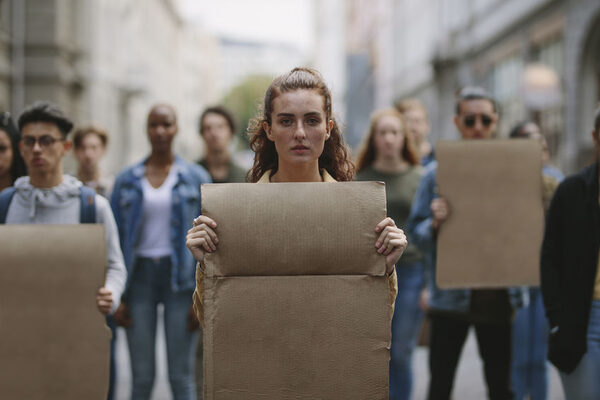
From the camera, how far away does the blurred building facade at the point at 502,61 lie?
42.8ft

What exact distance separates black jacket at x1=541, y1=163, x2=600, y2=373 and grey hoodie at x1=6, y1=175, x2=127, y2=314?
192 centimetres

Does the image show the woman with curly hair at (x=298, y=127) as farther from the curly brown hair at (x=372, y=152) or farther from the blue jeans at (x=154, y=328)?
the curly brown hair at (x=372, y=152)

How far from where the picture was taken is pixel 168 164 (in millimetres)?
4891

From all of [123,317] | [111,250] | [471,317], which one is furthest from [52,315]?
[471,317]

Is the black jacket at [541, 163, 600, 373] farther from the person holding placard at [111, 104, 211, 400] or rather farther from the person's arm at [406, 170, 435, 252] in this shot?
the person holding placard at [111, 104, 211, 400]

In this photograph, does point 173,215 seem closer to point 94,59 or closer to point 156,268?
point 156,268

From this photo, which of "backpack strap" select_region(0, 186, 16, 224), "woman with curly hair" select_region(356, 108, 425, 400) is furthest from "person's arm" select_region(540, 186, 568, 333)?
"backpack strap" select_region(0, 186, 16, 224)

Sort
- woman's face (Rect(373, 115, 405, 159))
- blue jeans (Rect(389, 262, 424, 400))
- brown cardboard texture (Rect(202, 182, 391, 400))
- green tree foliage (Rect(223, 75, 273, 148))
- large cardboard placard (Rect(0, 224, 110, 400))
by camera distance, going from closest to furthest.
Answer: brown cardboard texture (Rect(202, 182, 391, 400))
large cardboard placard (Rect(0, 224, 110, 400))
blue jeans (Rect(389, 262, 424, 400))
woman's face (Rect(373, 115, 405, 159))
green tree foliage (Rect(223, 75, 273, 148))

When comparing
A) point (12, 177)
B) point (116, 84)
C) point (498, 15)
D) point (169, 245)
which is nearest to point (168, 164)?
point (169, 245)

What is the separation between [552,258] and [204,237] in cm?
188

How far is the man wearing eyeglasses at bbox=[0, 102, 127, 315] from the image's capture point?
345cm

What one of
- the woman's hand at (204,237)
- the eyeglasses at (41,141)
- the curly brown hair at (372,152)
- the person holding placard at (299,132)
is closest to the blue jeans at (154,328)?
the eyeglasses at (41,141)

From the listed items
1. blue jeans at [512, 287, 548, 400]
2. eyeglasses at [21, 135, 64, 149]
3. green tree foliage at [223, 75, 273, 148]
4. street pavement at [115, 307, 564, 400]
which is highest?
green tree foliage at [223, 75, 273, 148]

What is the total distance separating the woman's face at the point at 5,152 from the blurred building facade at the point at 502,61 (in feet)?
29.5
